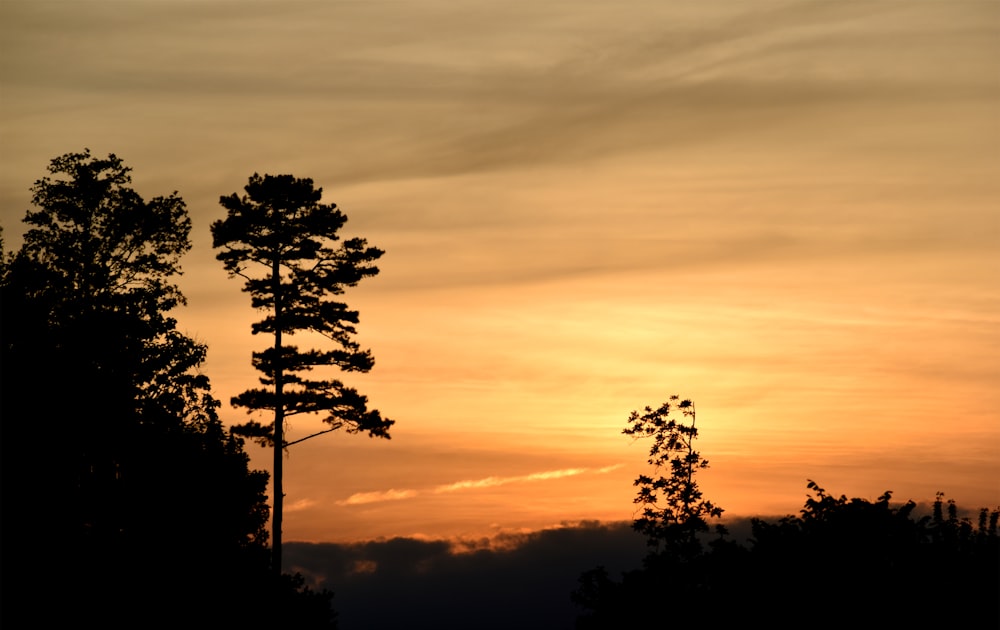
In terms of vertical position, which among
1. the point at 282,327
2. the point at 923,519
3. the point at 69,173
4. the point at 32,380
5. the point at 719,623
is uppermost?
the point at 69,173

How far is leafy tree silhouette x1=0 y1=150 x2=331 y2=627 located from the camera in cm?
4616

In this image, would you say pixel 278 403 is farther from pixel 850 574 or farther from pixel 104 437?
pixel 850 574

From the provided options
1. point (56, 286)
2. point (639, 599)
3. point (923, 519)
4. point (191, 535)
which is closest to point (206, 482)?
point (191, 535)

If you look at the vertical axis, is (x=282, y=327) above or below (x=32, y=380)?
above

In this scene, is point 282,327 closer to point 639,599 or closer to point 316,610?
point 316,610

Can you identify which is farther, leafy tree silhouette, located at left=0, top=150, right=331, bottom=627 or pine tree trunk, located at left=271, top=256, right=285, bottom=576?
pine tree trunk, located at left=271, top=256, right=285, bottom=576

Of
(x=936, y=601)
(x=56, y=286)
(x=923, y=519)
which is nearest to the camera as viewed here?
(x=936, y=601)

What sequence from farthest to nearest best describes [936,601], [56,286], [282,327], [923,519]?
1. [282,327]
2. [56,286]
3. [923,519]
4. [936,601]

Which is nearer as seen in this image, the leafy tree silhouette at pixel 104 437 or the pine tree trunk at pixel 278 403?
the leafy tree silhouette at pixel 104 437

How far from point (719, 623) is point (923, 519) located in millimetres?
8063

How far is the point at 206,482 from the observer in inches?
2392

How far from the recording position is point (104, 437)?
5172 cm

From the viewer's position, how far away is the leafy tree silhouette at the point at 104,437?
46156 millimetres

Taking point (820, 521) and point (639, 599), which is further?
point (639, 599)
